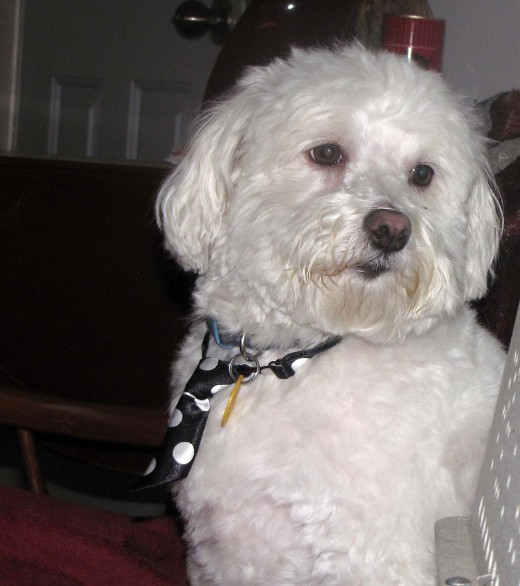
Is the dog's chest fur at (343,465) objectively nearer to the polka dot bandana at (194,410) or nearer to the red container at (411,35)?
the polka dot bandana at (194,410)

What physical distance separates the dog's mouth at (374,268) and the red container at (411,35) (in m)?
1.06

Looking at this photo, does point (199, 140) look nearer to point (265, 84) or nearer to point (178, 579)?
point (265, 84)

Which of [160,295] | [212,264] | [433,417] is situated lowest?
[160,295]

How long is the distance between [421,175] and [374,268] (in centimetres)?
27

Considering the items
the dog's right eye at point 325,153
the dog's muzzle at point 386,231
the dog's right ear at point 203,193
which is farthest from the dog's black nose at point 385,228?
the dog's right ear at point 203,193

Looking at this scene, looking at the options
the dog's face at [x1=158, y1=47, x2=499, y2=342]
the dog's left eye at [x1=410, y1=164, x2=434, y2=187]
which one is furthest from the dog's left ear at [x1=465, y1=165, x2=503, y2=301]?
the dog's left eye at [x1=410, y1=164, x2=434, y2=187]

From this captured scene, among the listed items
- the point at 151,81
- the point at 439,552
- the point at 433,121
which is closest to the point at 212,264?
the point at 433,121

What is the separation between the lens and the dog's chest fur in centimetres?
126

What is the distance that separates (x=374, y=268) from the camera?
4.25 ft

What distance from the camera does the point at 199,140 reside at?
1.52 m

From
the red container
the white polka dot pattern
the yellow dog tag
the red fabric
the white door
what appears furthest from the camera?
the white door

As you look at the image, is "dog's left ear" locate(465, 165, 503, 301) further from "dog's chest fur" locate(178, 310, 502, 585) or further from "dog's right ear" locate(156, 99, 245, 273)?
"dog's right ear" locate(156, 99, 245, 273)

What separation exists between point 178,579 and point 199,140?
0.82m

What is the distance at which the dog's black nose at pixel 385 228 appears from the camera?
49.3 inches
